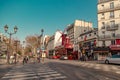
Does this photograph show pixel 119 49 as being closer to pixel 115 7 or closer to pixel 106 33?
pixel 106 33

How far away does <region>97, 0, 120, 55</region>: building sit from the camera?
43.0 m

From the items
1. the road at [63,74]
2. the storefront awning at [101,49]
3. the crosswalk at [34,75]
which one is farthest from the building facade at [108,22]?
the crosswalk at [34,75]

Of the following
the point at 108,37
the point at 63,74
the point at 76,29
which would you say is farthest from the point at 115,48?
the point at 63,74

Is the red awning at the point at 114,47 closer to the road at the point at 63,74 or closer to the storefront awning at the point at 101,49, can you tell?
the storefront awning at the point at 101,49

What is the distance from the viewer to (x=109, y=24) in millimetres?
45062

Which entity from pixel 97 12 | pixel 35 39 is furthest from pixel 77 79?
pixel 35 39

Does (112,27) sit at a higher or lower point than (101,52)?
higher

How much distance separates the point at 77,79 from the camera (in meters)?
10.7

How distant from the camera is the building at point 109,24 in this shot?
43.0m

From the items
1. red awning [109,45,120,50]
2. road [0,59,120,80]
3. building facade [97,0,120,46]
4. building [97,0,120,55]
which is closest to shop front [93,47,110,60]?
building [97,0,120,55]

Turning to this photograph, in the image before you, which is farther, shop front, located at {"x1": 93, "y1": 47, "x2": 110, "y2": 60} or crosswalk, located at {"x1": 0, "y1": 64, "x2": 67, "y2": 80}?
shop front, located at {"x1": 93, "y1": 47, "x2": 110, "y2": 60}

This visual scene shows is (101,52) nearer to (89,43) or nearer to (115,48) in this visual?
(115,48)

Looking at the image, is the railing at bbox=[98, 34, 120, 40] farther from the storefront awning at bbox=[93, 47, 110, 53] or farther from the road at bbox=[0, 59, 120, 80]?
the road at bbox=[0, 59, 120, 80]

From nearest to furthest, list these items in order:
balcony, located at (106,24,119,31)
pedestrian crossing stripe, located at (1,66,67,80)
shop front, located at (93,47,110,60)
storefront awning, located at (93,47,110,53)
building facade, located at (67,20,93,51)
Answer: pedestrian crossing stripe, located at (1,66,67,80) < balcony, located at (106,24,119,31) < storefront awning, located at (93,47,110,53) < shop front, located at (93,47,110,60) < building facade, located at (67,20,93,51)
